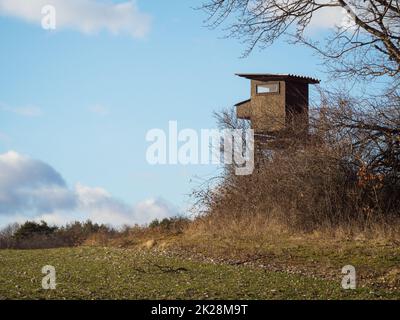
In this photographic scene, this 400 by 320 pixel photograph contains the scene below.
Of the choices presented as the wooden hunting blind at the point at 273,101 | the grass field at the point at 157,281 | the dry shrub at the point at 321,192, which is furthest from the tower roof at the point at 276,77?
the grass field at the point at 157,281

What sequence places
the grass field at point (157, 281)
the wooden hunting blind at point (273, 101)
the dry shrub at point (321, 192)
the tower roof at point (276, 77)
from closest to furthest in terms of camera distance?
1. the grass field at point (157, 281)
2. the dry shrub at point (321, 192)
3. the wooden hunting blind at point (273, 101)
4. the tower roof at point (276, 77)

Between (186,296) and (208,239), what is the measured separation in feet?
31.5

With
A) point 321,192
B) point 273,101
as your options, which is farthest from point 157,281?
point 273,101

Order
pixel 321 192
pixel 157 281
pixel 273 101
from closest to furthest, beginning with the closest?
pixel 157 281, pixel 321 192, pixel 273 101

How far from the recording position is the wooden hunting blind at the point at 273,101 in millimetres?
28359

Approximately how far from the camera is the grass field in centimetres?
1329

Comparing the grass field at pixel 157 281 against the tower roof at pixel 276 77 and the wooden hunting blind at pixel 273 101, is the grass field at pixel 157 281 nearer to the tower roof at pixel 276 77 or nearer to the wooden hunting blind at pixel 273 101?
the wooden hunting blind at pixel 273 101

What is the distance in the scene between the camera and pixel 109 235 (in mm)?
27562

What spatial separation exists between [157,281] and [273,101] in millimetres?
19010

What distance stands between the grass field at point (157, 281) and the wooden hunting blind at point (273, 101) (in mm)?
10379

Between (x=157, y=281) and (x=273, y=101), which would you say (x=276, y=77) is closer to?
(x=273, y=101)

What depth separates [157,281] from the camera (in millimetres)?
15070

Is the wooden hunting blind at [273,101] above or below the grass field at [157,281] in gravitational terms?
above

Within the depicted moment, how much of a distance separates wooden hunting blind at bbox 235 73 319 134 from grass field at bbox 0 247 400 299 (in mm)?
10379
